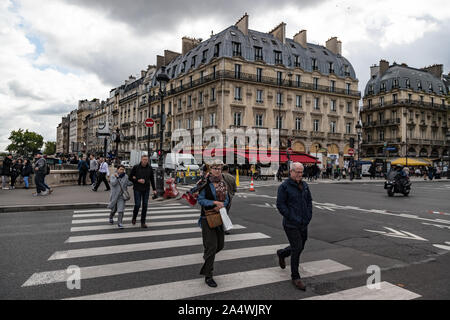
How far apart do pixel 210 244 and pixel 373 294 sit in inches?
80.9

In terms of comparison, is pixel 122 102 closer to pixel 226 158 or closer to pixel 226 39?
pixel 226 39

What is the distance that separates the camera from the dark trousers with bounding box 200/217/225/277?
4043 mm

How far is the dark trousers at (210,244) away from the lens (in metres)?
4.04

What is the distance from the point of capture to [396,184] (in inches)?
625

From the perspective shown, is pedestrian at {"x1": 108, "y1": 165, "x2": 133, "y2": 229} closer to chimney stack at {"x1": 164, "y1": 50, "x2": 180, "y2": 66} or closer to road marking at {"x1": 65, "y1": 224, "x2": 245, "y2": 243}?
road marking at {"x1": 65, "y1": 224, "x2": 245, "y2": 243}

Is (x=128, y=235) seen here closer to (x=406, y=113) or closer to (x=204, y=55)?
(x=204, y=55)

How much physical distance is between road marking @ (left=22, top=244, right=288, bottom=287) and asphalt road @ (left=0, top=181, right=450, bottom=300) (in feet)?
0.05

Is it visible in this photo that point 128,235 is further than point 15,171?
No

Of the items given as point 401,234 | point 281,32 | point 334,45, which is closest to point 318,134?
point 281,32

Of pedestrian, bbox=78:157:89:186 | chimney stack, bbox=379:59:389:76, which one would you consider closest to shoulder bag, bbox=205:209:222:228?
pedestrian, bbox=78:157:89:186

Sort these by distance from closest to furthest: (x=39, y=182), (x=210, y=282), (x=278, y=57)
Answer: (x=210, y=282)
(x=39, y=182)
(x=278, y=57)

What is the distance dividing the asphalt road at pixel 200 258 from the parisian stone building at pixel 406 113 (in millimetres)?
53007

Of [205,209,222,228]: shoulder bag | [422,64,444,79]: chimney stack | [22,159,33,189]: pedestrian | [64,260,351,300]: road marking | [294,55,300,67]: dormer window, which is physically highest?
[422,64,444,79]: chimney stack
